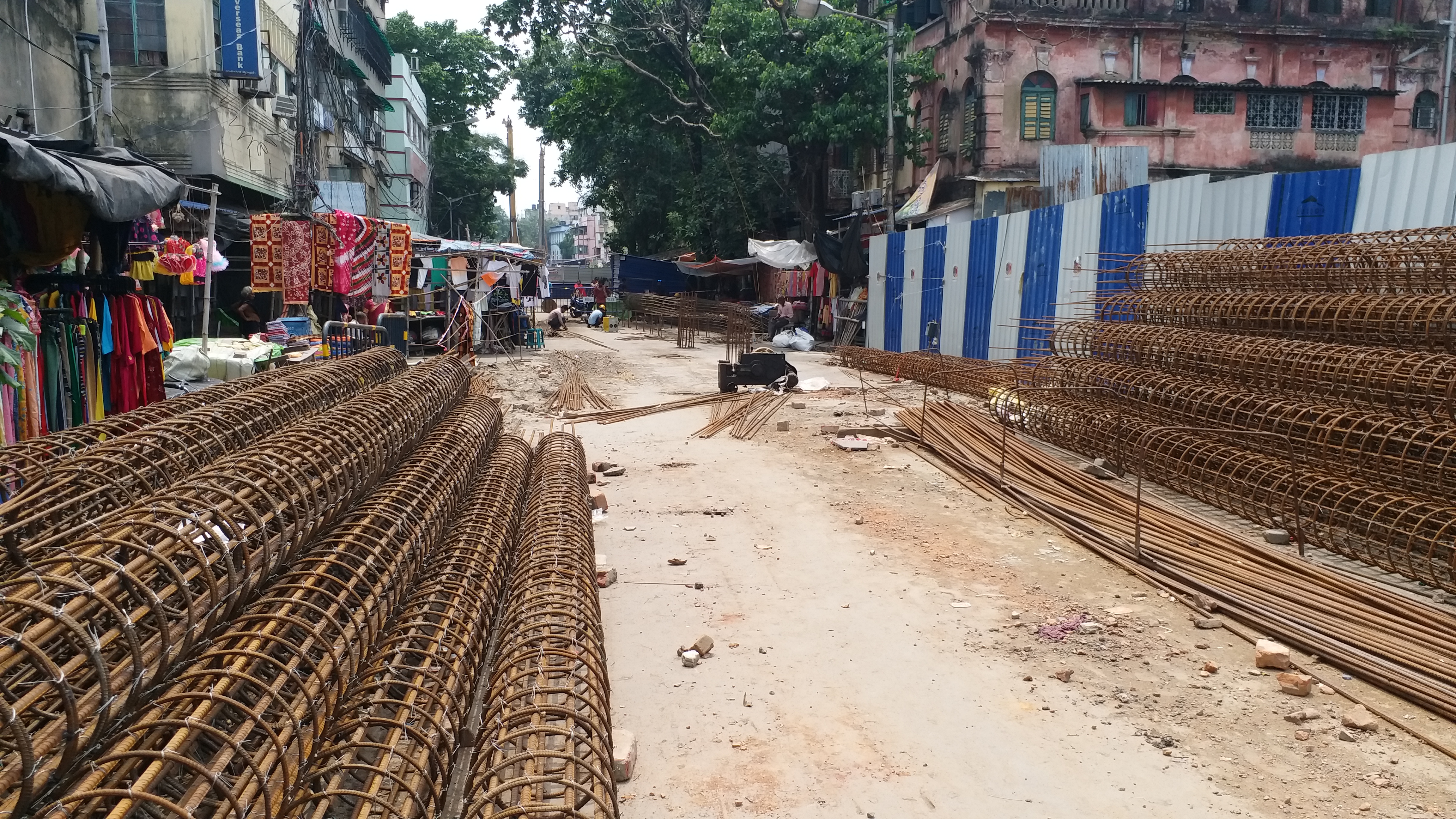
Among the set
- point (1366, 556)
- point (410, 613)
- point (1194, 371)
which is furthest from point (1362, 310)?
point (410, 613)

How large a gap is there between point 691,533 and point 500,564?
2351 mm

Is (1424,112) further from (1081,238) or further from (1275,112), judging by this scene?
(1081,238)

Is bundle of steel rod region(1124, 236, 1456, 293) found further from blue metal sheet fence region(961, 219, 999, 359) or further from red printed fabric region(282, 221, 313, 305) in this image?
red printed fabric region(282, 221, 313, 305)

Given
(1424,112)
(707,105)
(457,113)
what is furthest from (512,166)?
(1424,112)

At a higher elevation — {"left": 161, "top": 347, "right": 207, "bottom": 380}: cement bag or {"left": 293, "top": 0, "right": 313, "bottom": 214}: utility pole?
{"left": 293, "top": 0, "right": 313, "bottom": 214}: utility pole

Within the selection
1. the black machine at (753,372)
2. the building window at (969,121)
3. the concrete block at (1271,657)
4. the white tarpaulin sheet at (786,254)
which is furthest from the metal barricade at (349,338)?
the building window at (969,121)

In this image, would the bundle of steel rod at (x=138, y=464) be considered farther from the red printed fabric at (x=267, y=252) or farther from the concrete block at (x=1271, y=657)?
the red printed fabric at (x=267, y=252)

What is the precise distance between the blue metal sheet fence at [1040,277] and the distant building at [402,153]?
2887 cm

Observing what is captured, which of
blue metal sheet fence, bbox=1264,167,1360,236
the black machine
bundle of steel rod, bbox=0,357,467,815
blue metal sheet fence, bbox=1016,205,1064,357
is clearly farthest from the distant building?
bundle of steel rod, bbox=0,357,467,815

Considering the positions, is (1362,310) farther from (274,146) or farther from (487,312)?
(274,146)

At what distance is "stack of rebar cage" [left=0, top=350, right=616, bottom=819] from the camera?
2.10m

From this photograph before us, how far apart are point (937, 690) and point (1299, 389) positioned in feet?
14.5

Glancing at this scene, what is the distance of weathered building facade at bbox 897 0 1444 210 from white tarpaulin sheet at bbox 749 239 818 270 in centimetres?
427

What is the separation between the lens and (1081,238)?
1288 cm
